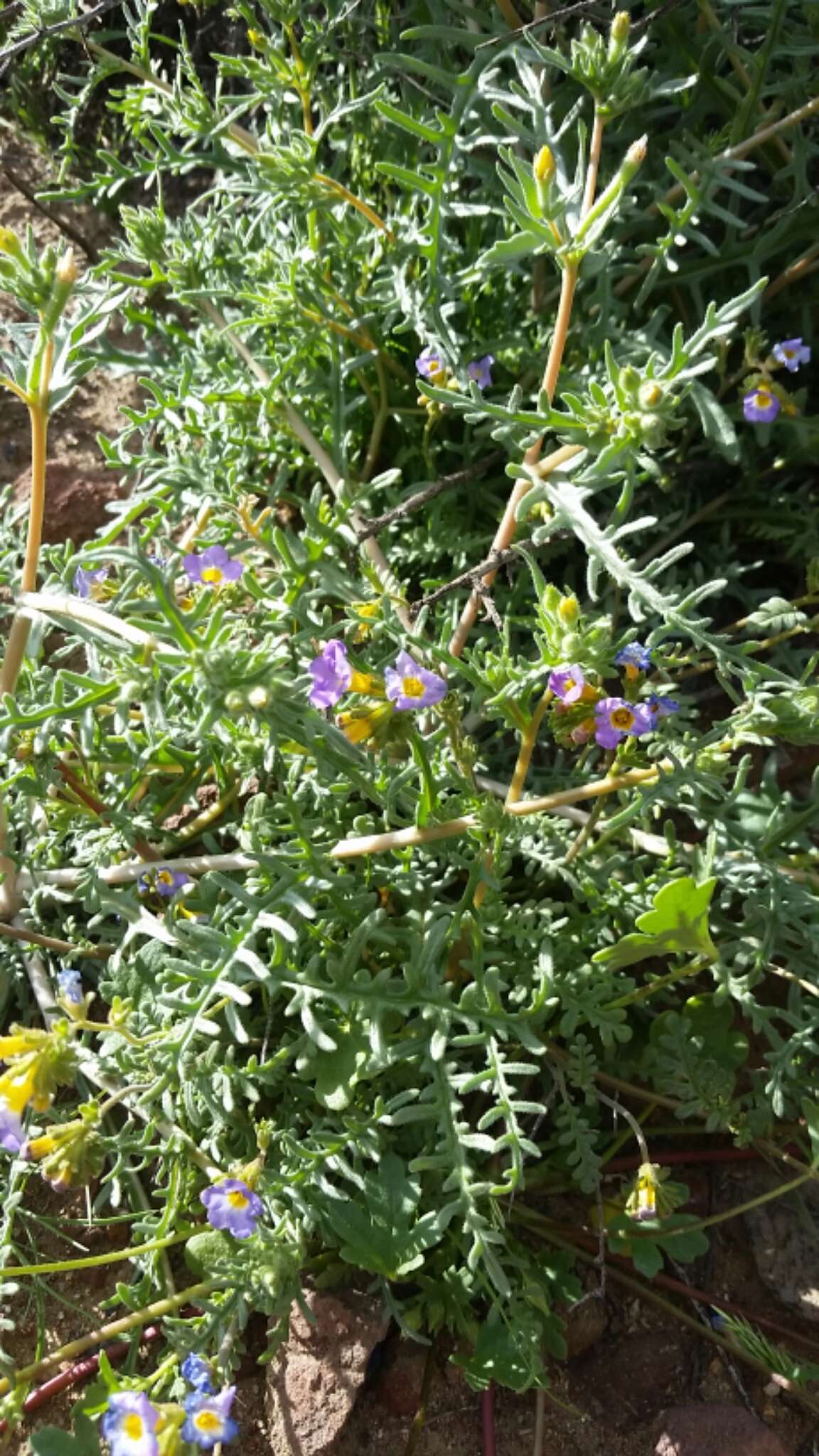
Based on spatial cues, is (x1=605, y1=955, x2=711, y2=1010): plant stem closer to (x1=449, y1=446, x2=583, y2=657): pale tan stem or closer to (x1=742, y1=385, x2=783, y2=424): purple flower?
(x1=449, y1=446, x2=583, y2=657): pale tan stem

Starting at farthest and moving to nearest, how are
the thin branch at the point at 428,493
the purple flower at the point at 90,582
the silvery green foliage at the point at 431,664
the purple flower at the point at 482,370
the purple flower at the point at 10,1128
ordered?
the purple flower at the point at 482,370 → the thin branch at the point at 428,493 → the purple flower at the point at 90,582 → the silvery green foliage at the point at 431,664 → the purple flower at the point at 10,1128

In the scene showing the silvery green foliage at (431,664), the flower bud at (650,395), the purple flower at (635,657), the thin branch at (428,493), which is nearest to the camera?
the flower bud at (650,395)

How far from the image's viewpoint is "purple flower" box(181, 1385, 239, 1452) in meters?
1.78

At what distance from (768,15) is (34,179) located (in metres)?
2.34

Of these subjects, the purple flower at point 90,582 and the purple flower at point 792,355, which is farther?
the purple flower at point 792,355

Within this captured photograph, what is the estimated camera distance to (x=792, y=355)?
2.70 meters

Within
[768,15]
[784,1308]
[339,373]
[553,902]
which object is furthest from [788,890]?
[768,15]

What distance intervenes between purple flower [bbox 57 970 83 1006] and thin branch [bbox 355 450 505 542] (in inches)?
43.3

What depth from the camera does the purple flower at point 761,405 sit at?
103 inches

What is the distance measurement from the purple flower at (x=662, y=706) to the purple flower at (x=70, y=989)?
113cm

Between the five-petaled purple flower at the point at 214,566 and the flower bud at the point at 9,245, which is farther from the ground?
the flower bud at the point at 9,245

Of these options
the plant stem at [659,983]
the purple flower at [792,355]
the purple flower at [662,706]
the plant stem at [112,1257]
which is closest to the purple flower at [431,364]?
the purple flower at [792,355]

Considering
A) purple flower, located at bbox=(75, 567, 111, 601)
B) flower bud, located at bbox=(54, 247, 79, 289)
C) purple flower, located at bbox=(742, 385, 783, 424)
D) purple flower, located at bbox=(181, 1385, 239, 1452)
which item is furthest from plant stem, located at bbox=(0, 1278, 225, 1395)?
purple flower, located at bbox=(742, 385, 783, 424)

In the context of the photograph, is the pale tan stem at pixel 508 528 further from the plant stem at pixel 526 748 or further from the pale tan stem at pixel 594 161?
the pale tan stem at pixel 594 161
